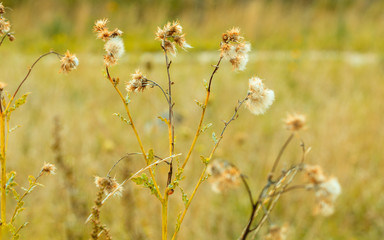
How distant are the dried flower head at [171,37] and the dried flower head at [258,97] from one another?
158 mm

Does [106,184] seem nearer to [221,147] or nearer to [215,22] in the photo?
[221,147]

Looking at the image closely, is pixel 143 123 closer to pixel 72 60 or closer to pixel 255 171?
pixel 255 171

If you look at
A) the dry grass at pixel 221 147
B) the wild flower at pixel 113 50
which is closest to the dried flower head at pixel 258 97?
the wild flower at pixel 113 50

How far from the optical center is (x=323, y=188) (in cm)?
112

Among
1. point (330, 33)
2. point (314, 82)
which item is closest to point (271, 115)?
point (314, 82)

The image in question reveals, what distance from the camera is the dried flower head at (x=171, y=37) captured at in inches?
32.1

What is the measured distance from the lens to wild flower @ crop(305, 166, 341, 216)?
3.64 ft

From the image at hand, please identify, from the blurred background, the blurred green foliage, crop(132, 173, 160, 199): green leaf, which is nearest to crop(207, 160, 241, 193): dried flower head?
the blurred background

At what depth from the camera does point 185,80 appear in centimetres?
582

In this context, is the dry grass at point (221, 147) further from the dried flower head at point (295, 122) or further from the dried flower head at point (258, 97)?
the dried flower head at point (258, 97)

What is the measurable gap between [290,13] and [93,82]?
27.0ft

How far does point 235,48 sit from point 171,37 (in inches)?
4.9

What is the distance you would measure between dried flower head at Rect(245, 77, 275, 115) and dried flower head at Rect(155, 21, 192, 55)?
158 mm

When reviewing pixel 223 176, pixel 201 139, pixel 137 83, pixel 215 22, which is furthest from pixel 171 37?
pixel 215 22
